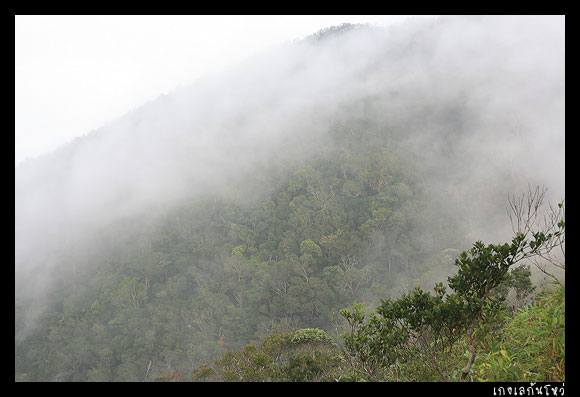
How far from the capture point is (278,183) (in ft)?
151

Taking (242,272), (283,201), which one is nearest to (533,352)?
(242,272)

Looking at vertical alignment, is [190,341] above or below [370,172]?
below

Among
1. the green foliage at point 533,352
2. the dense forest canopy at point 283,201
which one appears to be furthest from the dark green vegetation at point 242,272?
the green foliage at point 533,352

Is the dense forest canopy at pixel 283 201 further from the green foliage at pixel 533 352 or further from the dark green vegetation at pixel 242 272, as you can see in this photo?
the green foliage at pixel 533 352

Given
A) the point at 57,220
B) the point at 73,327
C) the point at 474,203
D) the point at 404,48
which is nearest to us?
the point at 73,327

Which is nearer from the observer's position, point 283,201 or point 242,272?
point 242,272

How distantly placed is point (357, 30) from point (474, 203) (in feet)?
195

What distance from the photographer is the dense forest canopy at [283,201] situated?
3022cm

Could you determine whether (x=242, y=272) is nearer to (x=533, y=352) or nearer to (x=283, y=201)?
(x=283, y=201)

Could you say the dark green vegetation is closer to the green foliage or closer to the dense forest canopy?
the dense forest canopy

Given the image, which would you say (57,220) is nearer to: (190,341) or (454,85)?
(190,341)

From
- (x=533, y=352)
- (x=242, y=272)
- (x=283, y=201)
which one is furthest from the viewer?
(x=283, y=201)

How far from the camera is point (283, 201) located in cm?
4250
